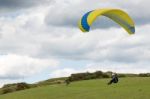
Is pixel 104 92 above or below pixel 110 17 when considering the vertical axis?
below

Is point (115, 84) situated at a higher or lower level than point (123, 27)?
lower

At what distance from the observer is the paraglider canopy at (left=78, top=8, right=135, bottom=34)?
43906 mm

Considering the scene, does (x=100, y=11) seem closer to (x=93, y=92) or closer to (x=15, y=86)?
(x=93, y=92)

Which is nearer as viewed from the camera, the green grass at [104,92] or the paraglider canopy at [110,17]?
the paraglider canopy at [110,17]

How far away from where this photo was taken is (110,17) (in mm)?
47719

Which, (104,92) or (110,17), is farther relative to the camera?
(104,92)

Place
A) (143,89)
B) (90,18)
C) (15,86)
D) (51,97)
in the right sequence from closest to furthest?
(90,18) < (143,89) < (51,97) < (15,86)

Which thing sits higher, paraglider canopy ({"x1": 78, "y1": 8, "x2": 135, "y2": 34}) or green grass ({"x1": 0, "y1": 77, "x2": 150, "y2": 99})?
paraglider canopy ({"x1": 78, "y1": 8, "x2": 135, "y2": 34})

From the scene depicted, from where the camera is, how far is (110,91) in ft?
175

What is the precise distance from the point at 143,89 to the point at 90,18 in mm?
12242

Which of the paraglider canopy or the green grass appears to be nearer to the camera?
the paraglider canopy

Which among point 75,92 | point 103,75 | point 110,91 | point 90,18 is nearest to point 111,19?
point 90,18

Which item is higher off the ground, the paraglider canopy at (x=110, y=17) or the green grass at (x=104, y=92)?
the paraglider canopy at (x=110, y=17)

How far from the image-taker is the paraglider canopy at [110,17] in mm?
43906
